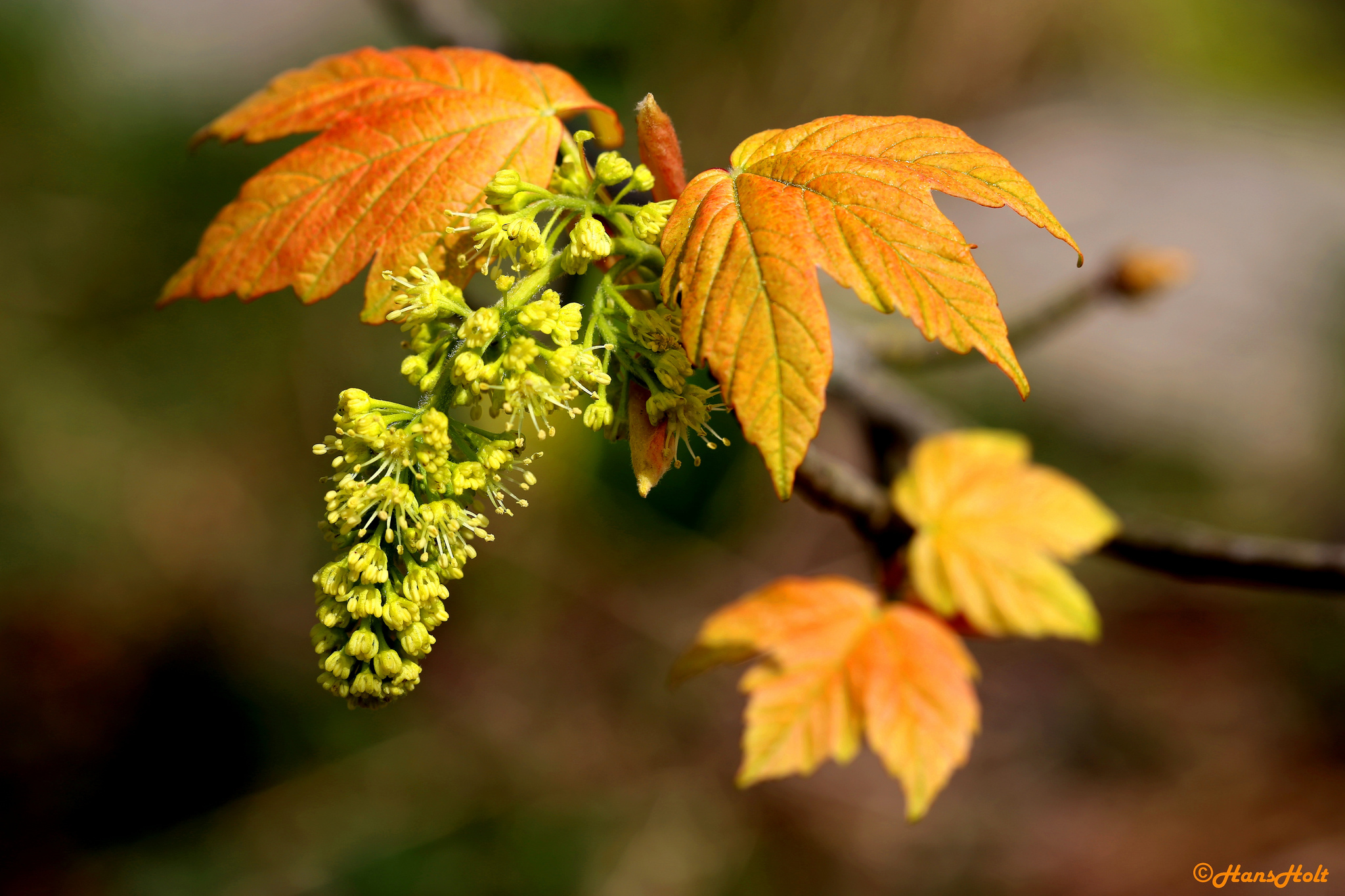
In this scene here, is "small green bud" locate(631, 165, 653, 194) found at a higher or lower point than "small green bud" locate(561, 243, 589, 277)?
higher

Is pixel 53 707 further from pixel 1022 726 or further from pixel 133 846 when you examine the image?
pixel 1022 726

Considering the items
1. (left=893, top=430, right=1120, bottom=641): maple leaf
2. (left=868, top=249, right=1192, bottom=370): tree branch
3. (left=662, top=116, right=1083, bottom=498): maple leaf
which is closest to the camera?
(left=662, top=116, right=1083, bottom=498): maple leaf

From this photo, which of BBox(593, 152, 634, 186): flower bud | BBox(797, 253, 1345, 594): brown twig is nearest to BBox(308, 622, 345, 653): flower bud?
BBox(593, 152, 634, 186): flower bud

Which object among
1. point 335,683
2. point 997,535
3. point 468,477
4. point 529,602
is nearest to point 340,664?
point 335,683

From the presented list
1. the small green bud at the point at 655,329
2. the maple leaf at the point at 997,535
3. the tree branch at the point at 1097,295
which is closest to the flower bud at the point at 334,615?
the small green bud at the point at 655,329

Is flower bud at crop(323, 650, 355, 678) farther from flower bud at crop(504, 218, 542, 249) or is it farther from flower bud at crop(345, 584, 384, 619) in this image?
flower bud at crop(504, 218, 542, 249)

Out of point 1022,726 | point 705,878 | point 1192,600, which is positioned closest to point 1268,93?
point 1192,600

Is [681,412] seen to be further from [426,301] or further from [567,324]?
[426,301]
